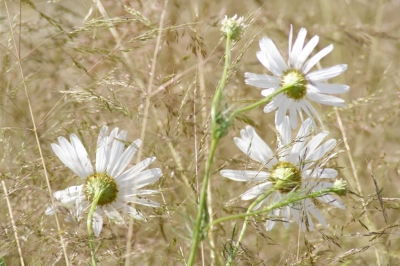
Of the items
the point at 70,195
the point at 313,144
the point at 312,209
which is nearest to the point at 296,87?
the point at 313,144

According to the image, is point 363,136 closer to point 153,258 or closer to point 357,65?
point 357,65

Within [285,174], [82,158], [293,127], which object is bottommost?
[82,158]

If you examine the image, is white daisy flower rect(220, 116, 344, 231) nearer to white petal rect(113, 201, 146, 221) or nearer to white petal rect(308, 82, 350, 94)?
white petal rect(308, 82, 350, 94)

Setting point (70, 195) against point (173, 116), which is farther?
point (173, 116)

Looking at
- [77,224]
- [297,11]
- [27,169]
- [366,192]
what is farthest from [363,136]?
[77,224]

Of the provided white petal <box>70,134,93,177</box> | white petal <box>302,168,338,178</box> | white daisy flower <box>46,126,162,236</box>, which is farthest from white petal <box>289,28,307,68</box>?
white petal <box>70,134,93,177</box>

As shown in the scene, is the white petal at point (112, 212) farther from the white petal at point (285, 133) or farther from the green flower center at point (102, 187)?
the white petal at point (285, 133)

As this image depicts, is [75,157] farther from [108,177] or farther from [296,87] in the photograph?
[296,87]
